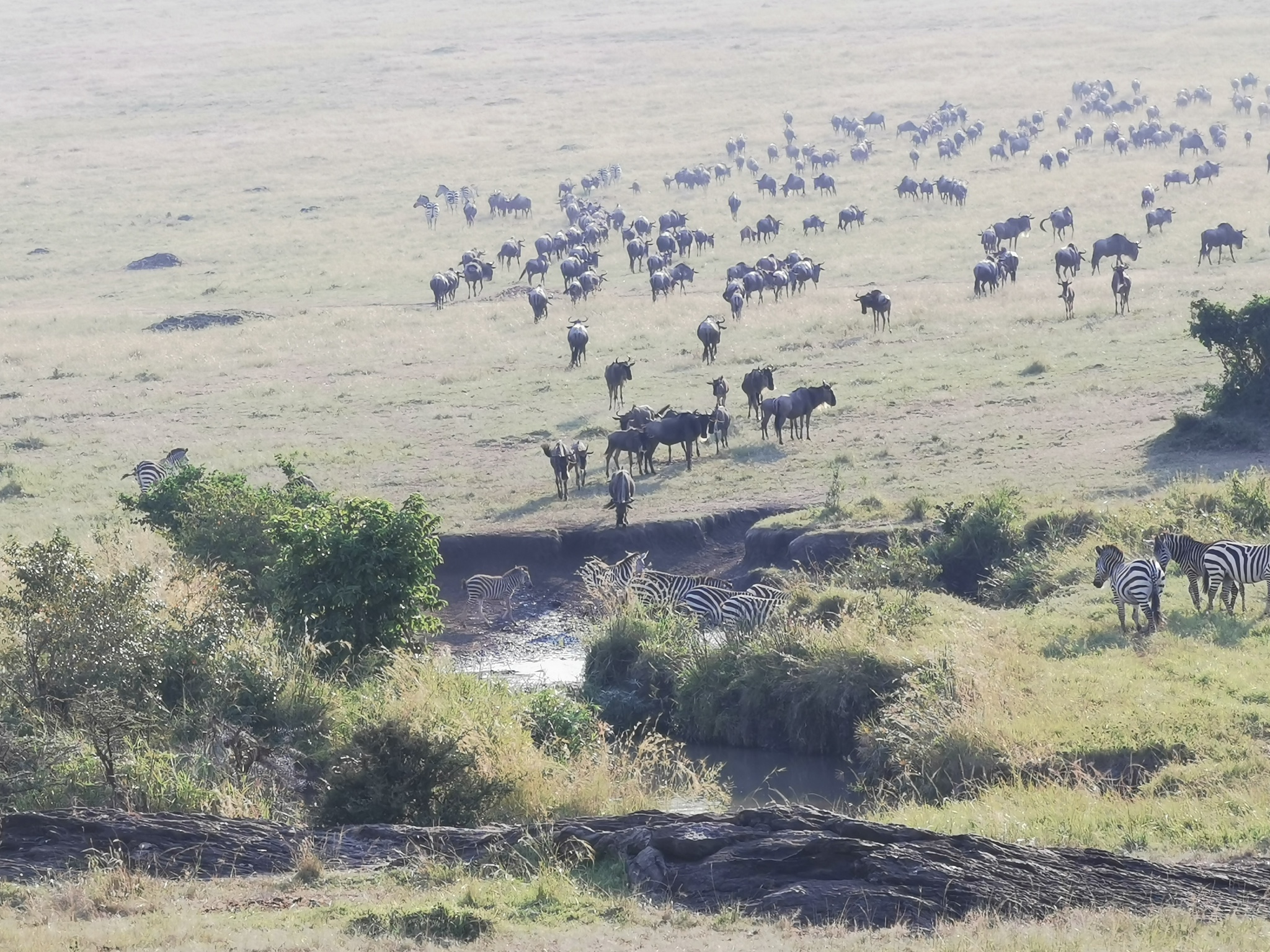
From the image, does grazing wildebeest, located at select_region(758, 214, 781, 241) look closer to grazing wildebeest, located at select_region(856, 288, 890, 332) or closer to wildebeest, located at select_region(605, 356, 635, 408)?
grazing wildebeest, located at select_region(856, 288, 890, 332)

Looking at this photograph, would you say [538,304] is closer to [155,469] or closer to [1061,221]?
[155,469]

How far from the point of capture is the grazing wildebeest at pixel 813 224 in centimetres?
6088

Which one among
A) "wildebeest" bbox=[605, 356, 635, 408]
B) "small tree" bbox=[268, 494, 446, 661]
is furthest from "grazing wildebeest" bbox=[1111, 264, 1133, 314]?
"small tree" bbox=[268, 494, 446, 661]

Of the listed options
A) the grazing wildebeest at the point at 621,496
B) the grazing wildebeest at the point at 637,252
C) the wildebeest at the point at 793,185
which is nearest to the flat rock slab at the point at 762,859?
the grazing wildebeest at the point at 621,496

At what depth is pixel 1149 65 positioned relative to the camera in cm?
9906

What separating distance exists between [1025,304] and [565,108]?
61.5 meters

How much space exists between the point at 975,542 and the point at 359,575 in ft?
30.8

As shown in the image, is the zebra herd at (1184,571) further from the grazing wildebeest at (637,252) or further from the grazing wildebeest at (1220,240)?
the grazing wildebeest at (637,252)

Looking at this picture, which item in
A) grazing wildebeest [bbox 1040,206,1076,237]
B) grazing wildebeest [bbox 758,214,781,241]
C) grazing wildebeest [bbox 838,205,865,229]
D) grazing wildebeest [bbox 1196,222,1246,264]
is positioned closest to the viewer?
grazing wildebeest [bbox 1196,222,1246,264]

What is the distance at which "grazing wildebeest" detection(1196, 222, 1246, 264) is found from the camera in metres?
48.4

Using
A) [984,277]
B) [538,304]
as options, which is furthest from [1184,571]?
[538,304]

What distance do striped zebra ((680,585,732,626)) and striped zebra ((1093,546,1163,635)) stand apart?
518 cm

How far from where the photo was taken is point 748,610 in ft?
69.8

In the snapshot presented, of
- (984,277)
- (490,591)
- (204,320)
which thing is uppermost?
(984,277)
